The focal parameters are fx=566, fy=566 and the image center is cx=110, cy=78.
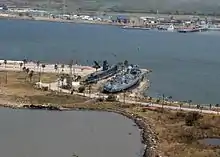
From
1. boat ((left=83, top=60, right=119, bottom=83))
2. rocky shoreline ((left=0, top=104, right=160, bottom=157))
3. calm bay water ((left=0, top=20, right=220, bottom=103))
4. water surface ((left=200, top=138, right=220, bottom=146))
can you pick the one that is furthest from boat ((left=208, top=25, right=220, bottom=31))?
water surface ((left=200, top=138, right=220, bottom=146))

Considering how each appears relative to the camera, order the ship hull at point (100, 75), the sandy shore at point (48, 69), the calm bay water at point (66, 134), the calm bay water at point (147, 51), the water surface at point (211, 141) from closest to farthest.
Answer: the calm bay water at point (66, 134)
the water surface at point (211, 141)
the ship hull at point (100, 75)
the sandy shore at point (48, 69)
the calm bay water at point (147, 51)

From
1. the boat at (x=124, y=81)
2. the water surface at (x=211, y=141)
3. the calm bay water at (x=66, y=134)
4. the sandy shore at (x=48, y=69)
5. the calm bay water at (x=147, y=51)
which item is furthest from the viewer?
the calm bay water at (x=147, y=51)

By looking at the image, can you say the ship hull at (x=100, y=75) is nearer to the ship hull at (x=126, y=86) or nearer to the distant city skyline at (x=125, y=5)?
the ship hull at (x=126, y=86)

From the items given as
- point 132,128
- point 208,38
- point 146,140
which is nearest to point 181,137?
point 146,140

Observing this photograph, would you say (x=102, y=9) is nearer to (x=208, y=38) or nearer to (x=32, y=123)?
(x=208, y=38)

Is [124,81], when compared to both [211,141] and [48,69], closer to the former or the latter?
[48,69]

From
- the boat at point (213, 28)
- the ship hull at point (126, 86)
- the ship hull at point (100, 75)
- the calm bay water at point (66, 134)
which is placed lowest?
the calm bay water at point (66, 134)

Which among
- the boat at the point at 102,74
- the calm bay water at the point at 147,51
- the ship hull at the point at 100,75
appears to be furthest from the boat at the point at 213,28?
the ship hull at the point at 100,75
